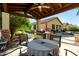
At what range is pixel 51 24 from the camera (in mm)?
3795

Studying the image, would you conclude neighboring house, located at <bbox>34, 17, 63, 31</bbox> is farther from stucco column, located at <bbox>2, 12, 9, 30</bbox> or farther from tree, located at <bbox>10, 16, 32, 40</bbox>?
stucco column, located at <bbox>2, 12, 9, 30</bbox>

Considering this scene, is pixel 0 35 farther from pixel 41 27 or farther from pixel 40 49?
pixel 40 49

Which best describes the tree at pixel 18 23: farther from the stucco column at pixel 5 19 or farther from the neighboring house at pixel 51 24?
the neighboring house at pixel 51 24

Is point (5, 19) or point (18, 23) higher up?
point (5, 19)

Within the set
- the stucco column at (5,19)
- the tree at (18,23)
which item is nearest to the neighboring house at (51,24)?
the tree at (18,23)

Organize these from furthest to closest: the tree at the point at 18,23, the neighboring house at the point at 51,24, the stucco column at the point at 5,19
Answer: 1. the stucco column at the point at 5,19
2. the tree at the point at 18,23
3. the neighboring house at the point at 51,24

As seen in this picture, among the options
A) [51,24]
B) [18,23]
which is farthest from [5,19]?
[51,24]

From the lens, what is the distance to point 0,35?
201 inches

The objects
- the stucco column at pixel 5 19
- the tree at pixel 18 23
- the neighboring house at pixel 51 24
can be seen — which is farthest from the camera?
the stucco column at pixel 5 19

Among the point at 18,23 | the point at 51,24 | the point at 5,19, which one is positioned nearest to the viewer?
the point at 51,24

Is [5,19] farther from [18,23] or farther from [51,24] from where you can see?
[51,24]

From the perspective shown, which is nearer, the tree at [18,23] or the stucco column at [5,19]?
the tree at [18,23]

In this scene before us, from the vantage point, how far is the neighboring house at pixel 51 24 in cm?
354

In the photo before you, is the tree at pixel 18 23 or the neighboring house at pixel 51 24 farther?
the tree at pixel 18 23
